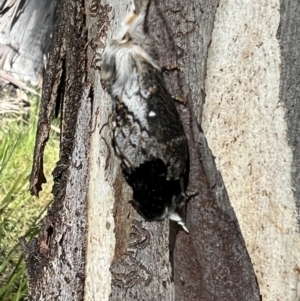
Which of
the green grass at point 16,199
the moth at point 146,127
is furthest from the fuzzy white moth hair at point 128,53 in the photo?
the green grass at point 16,199

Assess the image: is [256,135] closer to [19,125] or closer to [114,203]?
[114,203]

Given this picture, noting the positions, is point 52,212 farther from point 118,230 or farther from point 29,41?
point 29,41

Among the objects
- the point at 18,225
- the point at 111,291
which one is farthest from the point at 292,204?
the point at 18,225

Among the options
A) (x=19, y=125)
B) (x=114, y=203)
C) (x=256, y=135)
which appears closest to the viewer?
(x=256, y=135)

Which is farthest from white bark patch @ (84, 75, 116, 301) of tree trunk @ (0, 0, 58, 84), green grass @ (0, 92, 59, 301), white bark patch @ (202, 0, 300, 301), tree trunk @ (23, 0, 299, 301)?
tree trunk @ (0, 0, 58, 84)

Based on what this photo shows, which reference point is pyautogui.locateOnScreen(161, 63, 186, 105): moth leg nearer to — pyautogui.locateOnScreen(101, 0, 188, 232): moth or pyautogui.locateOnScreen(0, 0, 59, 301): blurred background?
pyautogui.locateOnScreen(101, 0, 188, 232): moth

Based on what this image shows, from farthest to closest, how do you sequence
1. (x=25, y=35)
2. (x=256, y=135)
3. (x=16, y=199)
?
(x=25, y=35) < (x=16, y=199) < (x=256, y=135)

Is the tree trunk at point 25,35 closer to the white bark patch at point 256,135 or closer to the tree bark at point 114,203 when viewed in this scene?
the tree bark at point 114,203

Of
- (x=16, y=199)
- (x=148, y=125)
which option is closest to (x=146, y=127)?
(x=148, y=125)
